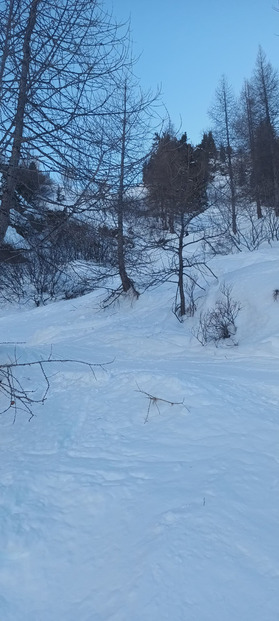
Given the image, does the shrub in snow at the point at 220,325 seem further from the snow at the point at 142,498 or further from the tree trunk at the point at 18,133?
the tree trunk at the point at 18,133

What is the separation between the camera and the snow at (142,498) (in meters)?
2.14

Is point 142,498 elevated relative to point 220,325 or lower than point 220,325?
lower

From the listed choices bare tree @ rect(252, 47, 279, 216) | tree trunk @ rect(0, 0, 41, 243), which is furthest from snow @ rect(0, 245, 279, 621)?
bare tree @ rect(252, 47, 279, 216)

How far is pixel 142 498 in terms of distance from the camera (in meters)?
3.00

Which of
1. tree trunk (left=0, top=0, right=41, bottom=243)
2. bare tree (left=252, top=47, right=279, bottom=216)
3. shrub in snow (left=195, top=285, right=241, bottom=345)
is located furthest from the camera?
bare tree (left=252, top=47, right=279, bottom=216)

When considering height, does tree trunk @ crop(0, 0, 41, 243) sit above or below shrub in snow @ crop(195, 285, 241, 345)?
above

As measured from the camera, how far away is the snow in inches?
84.4

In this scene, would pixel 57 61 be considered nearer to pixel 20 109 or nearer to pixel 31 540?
pixel 20 109

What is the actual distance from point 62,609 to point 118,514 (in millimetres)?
784

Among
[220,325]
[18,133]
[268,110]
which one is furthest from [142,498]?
[268,110]

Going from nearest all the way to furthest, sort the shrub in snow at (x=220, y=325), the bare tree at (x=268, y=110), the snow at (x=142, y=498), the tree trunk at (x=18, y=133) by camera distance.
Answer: the snow at (x=142, y=498)
the tree trunk at (x=18, y=133)
the shrub in snow at (x=220, y=325)
the bare tree at (x=268, y=110)

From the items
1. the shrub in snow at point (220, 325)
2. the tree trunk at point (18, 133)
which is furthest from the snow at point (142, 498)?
the shrub in snow at point (220, 325)

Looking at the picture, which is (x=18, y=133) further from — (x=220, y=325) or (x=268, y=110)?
(x=268, y=110)

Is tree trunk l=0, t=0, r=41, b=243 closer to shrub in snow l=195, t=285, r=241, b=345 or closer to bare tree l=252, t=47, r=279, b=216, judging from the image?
shrub in snow l=195, t=285, r=241, b=345
